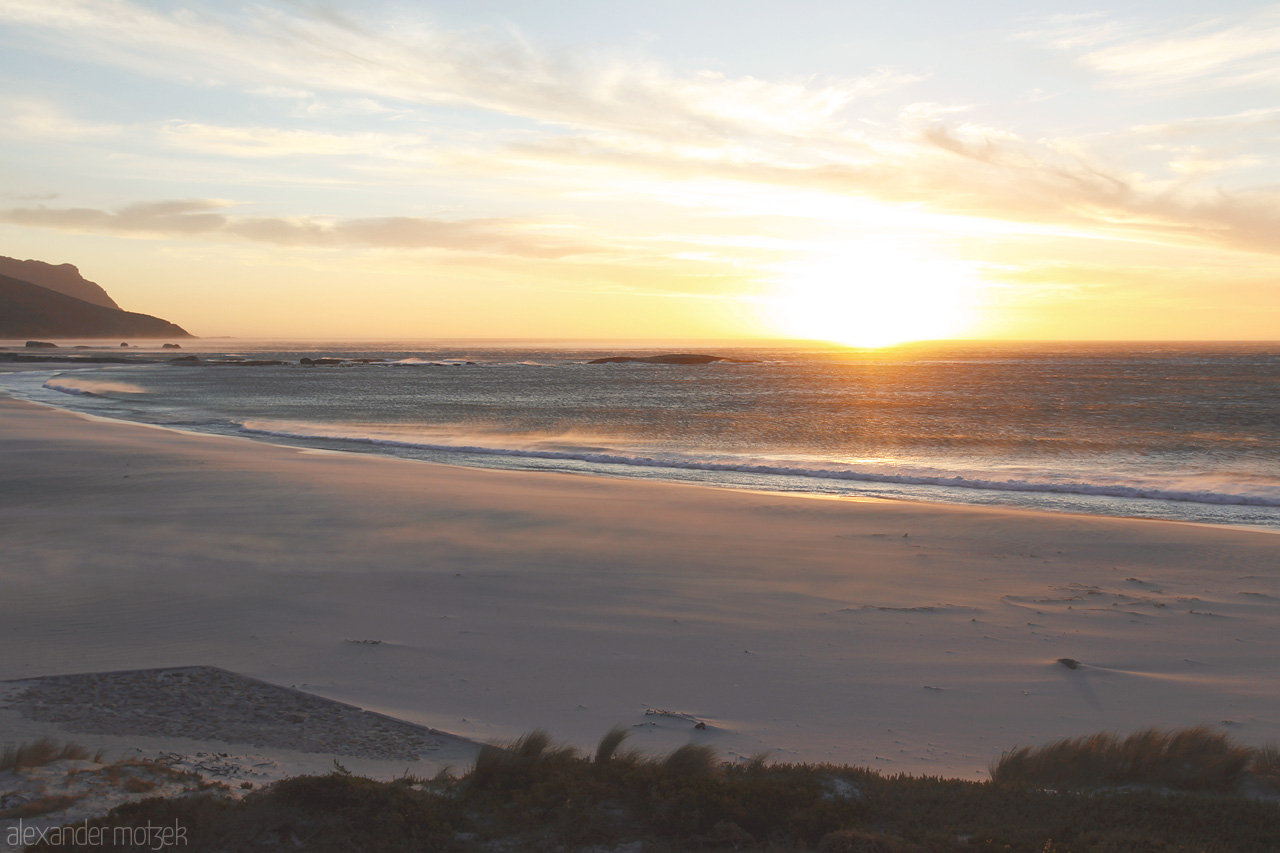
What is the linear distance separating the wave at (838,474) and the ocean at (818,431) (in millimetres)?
73

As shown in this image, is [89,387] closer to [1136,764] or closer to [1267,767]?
[1136,764]

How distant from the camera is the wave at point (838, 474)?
19.0 metres

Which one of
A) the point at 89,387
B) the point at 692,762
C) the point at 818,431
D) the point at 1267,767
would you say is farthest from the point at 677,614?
the point at 89,387

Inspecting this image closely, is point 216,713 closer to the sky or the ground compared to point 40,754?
closer to the ground

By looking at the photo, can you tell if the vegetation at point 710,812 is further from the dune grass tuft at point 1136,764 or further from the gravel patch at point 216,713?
the gravel patch at point 216,713

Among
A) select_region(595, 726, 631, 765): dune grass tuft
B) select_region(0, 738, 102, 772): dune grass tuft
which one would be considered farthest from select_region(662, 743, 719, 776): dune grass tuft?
select_region(0, 738, 102, 772): dune grass tuft

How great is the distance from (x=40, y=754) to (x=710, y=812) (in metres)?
4.21

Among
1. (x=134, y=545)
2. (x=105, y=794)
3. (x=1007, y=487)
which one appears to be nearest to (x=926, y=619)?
(x=105, y=794)

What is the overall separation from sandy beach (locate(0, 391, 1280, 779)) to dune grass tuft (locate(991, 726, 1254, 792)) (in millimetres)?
485

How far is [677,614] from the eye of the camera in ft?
30.1

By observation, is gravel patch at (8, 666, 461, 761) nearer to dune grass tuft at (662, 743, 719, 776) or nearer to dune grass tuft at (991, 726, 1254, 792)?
dune grass tuft at (662, 743, 719, 776)

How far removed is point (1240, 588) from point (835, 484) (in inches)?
427

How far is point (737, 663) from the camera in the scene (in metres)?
7.70

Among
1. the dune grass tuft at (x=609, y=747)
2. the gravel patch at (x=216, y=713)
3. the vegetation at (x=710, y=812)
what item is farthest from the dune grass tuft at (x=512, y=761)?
the gravel patch at (x=216, y=713)
